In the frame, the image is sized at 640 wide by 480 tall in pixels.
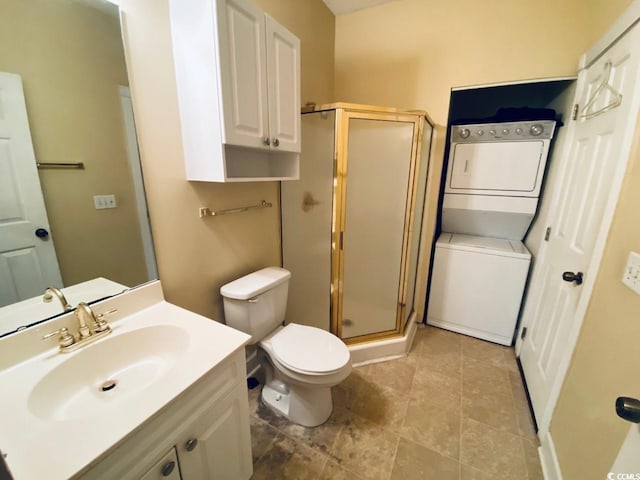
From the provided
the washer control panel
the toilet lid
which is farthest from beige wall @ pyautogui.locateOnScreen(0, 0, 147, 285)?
the washer control panel

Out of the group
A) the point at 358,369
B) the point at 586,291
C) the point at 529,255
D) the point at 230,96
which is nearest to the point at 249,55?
the point at 230,96

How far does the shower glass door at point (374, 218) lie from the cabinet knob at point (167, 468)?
130 cm

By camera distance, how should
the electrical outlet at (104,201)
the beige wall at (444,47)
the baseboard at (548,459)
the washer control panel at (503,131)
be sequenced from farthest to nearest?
1. the washer control panel at (503,131)
2. the beige wall at (444,47)
3. the baseboard at (548,459)
4. the electrical outlet at (104,201)

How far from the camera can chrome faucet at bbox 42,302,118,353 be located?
→ 0.93 m

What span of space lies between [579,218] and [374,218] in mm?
1071

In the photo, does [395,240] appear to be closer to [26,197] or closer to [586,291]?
[586,291]

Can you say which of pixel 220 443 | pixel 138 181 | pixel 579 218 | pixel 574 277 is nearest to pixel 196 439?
pixel 220 443

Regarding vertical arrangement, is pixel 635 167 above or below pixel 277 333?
above

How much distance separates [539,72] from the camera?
68.1 inches

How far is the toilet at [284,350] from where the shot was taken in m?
1.36

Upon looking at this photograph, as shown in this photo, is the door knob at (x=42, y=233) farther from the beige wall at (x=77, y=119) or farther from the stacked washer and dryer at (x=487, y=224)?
the stacked washer and dryer at (x=487, y=224)

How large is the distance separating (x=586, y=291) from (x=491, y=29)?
175 cm

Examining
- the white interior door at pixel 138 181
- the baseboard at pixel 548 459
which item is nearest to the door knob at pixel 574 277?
the baseboard at pixel 548 459

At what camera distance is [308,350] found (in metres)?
1.45
